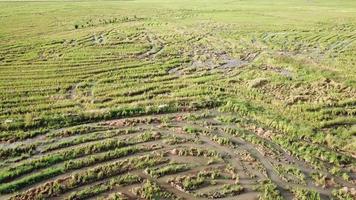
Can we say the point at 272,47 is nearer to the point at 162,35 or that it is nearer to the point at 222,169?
the point at 162,35

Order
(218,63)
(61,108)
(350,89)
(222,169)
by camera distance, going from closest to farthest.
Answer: (222,169)
(61,108)
(350,89)
(218,63)

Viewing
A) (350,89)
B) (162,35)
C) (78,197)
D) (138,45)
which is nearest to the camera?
(78,197)

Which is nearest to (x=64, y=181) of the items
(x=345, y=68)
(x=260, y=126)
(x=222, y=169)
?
Answer: (x=222, y=169)

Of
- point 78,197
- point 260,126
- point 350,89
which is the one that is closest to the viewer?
point 78,197

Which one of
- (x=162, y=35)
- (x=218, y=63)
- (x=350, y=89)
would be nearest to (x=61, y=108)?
(x=218, y=63)

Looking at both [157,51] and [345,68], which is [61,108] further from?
[345,68]

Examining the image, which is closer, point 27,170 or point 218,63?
point 27,170
